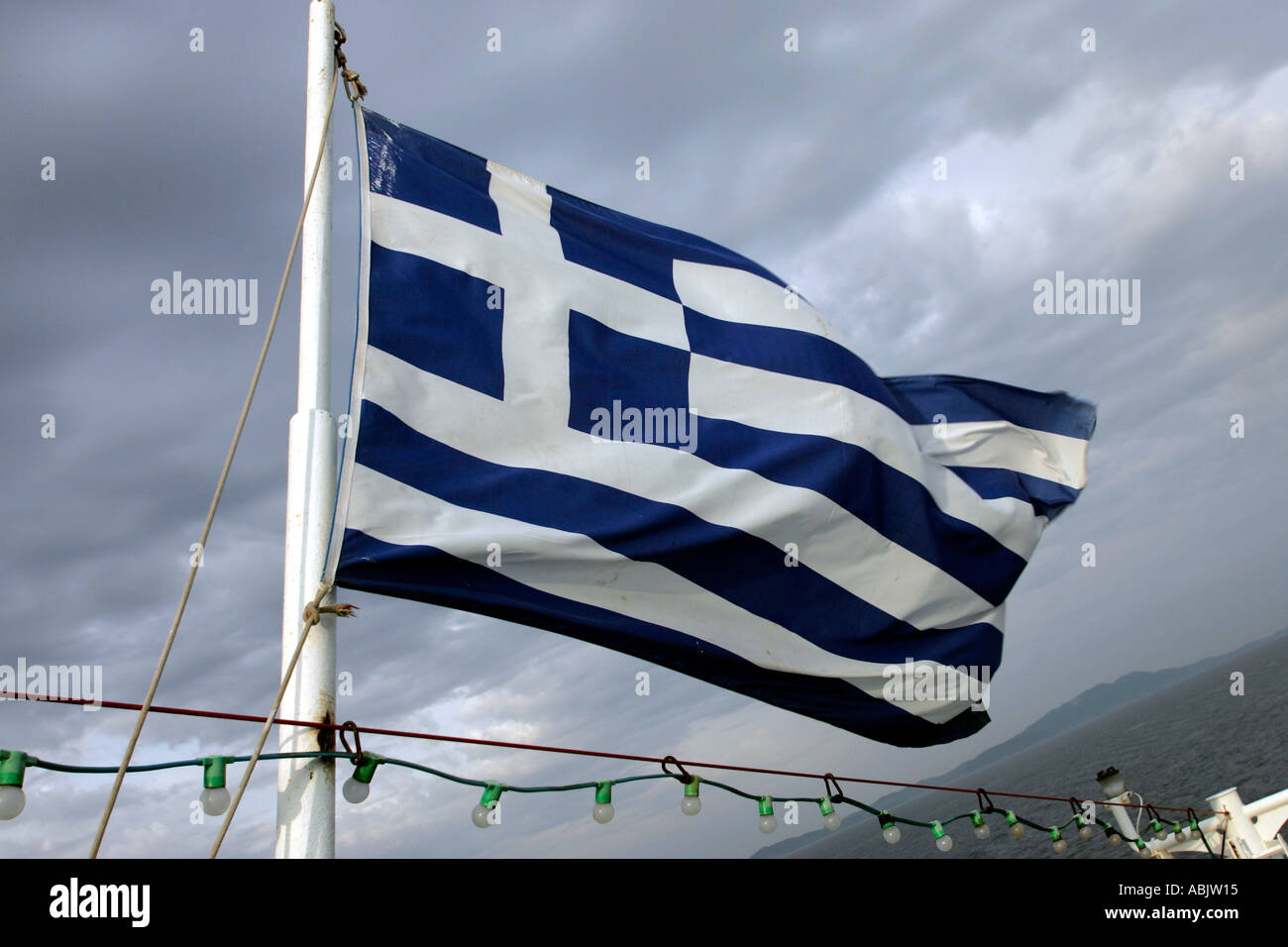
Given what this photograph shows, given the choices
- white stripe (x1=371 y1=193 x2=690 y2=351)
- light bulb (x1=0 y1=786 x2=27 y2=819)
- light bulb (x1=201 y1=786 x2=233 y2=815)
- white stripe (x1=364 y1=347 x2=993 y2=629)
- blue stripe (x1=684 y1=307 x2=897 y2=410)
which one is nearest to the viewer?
light bulb (x1=0 y1=786 x2=27 y2=819)

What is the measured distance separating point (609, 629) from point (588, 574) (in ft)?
0.84

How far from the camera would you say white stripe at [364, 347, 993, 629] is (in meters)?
3.74

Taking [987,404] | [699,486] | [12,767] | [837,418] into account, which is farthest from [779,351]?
[12,767]

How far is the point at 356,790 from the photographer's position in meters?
3.11

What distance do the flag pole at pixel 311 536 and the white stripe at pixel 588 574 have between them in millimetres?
159

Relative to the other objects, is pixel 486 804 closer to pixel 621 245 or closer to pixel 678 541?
pixel 678 541

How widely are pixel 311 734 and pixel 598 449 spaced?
1.87 meters

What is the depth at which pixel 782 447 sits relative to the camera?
16.9 ft

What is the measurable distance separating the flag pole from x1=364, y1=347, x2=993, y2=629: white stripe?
24 cm

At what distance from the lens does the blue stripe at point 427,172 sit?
4.12 m

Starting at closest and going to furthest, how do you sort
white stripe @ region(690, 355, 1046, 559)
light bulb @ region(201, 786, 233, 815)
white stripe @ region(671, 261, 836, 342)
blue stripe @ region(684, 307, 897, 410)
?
light bulb @ region(201, 786, 233, 815) < white stripe @ region(690, 355, 1046, 559) < blue stripe @ region(684, 307, 897, 410) < white stripe @ region(671, 261, 836, 342)

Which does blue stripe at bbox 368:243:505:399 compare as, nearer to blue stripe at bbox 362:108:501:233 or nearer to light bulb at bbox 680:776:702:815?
blue stripe at bbox 362:108:501:233

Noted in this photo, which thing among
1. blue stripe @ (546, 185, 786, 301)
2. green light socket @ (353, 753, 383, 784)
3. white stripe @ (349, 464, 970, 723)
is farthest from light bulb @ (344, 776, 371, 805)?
blue stripe @ (546, 185, 786, 301)
